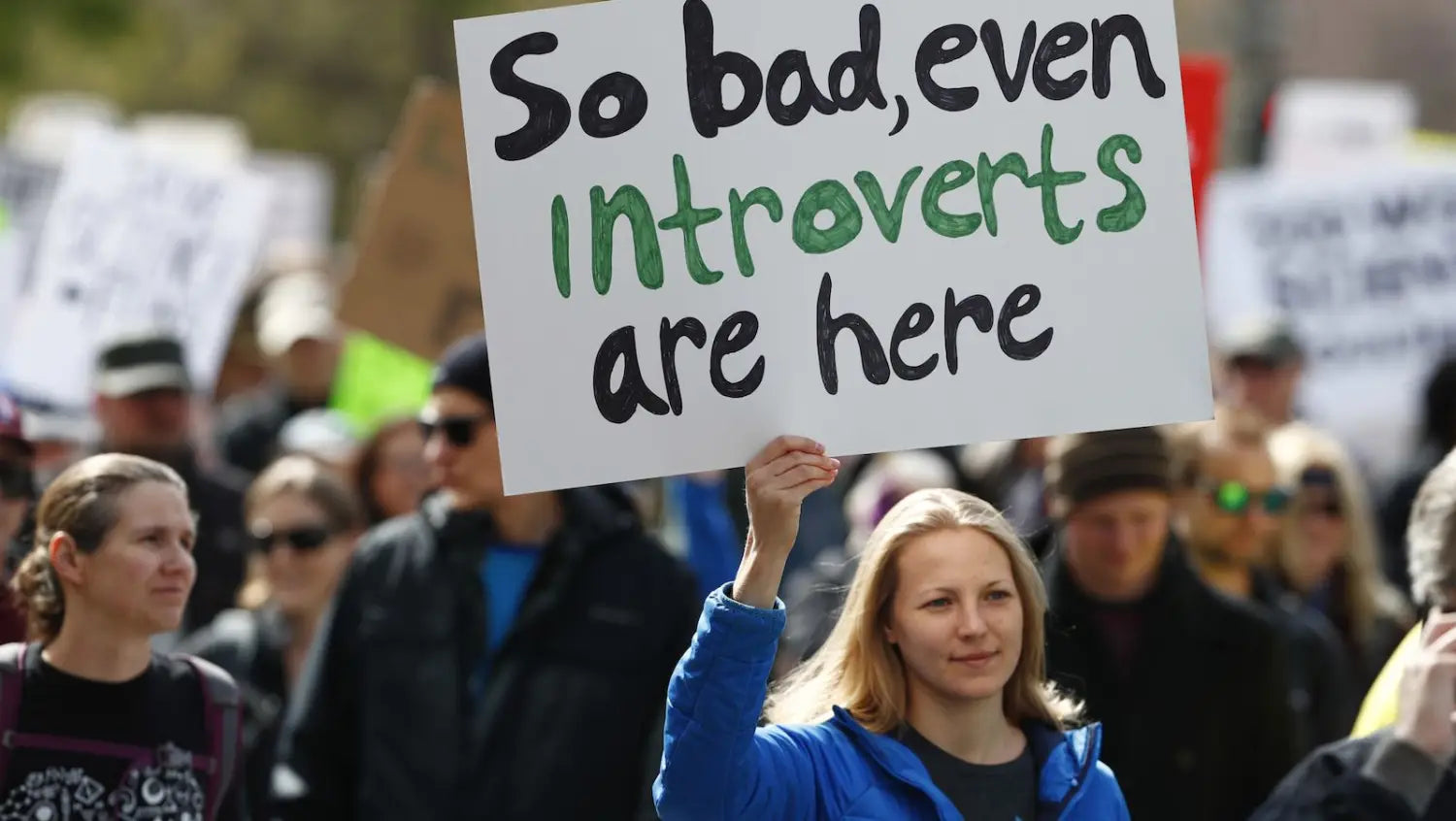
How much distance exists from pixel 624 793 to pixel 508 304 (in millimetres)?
1612

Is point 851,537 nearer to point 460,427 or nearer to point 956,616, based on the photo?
point 460,427

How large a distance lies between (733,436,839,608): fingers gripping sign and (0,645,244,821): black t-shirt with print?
1082mm

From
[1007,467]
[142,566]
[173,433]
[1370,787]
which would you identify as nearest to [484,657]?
[142,566]

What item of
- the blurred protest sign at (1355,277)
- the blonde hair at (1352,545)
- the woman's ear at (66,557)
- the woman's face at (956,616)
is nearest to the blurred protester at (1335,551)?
the blonde hair at (1352,545)

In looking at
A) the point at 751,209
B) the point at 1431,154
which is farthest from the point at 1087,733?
the point at 1431,154

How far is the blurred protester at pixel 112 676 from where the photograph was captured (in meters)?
3.64

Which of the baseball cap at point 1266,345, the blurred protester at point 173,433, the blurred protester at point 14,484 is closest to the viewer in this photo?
the blurred protester at point 14,484

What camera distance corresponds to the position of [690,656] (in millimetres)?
3182

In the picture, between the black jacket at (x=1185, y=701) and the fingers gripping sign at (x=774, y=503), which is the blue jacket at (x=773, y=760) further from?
the black jacket at (x=1185, y=701)

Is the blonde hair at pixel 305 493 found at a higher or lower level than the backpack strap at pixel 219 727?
higher

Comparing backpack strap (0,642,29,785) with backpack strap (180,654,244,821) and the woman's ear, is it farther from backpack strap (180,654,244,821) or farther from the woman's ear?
backpack strap (180,654,244,821)

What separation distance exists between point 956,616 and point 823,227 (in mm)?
610

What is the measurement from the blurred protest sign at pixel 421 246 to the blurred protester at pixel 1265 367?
270cm

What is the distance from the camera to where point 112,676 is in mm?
3752
